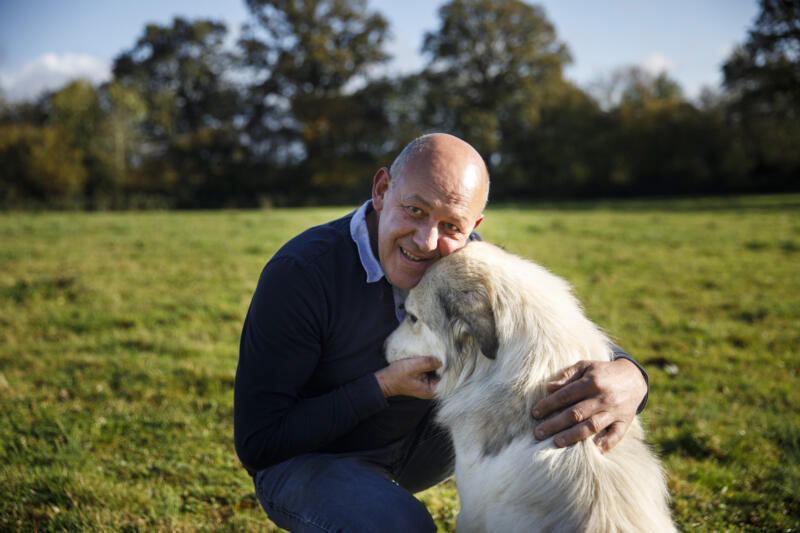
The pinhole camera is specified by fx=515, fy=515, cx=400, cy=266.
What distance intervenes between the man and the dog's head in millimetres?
92

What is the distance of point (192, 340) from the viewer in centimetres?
674

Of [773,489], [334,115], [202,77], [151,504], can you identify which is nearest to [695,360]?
[773,489]

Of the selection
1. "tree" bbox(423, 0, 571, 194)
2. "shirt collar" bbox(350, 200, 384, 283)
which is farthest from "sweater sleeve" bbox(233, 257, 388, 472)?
"tree" bbox(423, 0, 571, 194)

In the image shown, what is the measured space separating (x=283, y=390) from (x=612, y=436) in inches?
63.0

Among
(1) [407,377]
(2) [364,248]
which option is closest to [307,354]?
(1) [407,377]

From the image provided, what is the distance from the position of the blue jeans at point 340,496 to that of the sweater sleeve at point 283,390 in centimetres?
12

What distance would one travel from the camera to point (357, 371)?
287 centimetres

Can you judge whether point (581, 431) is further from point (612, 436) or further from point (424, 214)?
point (424, 214)

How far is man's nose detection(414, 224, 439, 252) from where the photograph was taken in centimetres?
271

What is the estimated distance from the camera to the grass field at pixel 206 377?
12.0ft

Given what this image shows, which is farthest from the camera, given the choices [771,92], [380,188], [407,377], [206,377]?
[771,92]

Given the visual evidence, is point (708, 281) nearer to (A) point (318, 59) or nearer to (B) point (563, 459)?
(B) point (563, 459)

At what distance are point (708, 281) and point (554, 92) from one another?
35602 mm

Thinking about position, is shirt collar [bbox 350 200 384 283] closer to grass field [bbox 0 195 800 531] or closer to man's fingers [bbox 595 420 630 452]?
man's fingers [bbox 595 420 630 452]
